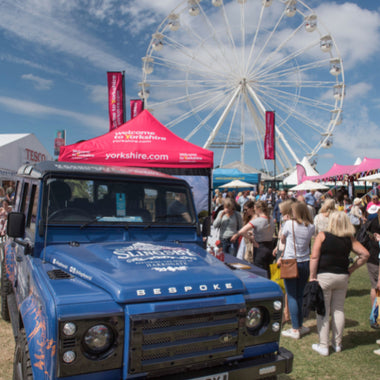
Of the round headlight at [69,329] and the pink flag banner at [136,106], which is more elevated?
the pink flag banner at [136,106]

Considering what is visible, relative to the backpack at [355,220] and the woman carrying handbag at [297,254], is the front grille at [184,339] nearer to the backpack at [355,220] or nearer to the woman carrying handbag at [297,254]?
the woman carrying handbag at [297,254]

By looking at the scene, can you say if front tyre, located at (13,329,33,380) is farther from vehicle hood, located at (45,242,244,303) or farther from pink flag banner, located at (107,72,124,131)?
pink flag banner, located at (107,72,124,131)

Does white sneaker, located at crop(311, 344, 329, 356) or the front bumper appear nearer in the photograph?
the front bumper

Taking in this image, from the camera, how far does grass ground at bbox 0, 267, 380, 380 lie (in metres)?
3.86

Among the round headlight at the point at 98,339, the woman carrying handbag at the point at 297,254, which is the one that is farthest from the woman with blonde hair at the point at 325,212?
the round headlight at the point at 98,339

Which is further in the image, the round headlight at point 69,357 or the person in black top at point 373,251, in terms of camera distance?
the person in black top at point 373,251

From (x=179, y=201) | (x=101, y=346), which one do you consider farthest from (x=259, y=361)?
(x=179, y=201)

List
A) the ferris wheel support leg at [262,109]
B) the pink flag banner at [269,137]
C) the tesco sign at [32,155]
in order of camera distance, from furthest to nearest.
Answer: the ferris wheel support leg at [262,109], the pink flag banner at [269,137], the tesco sign at [32,155]

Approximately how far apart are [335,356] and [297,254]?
1234 mm

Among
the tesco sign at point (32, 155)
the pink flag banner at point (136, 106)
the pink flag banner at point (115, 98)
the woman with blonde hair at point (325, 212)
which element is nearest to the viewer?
the woman with blonde hair at point (325, 212)

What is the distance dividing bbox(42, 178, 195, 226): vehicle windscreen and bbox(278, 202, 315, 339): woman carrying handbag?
162 cm

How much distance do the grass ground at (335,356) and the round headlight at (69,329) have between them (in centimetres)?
212

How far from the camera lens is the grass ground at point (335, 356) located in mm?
3861

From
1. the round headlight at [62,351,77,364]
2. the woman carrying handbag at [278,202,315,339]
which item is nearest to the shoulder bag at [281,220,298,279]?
the woman carrying handbag at [278,202,315,339]
